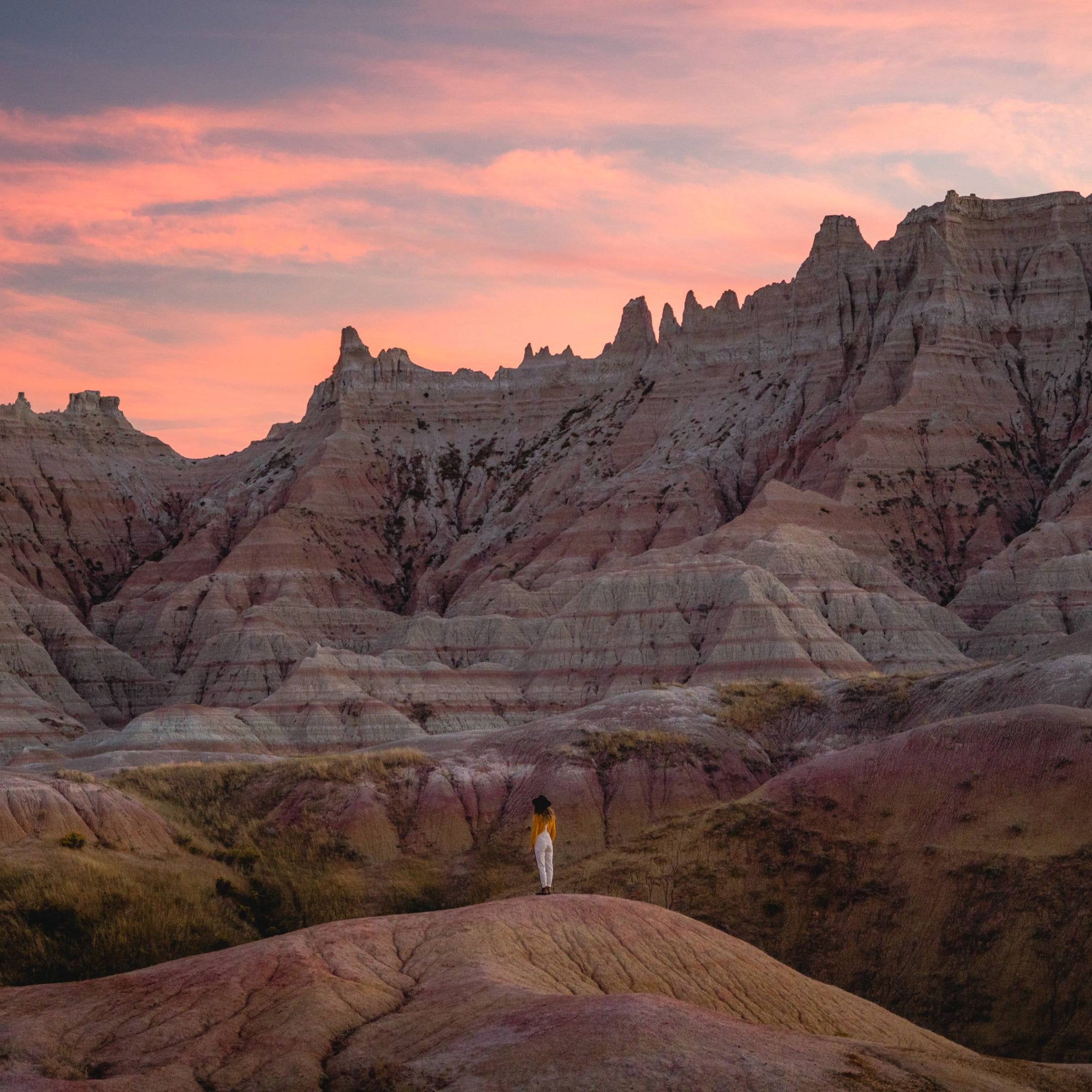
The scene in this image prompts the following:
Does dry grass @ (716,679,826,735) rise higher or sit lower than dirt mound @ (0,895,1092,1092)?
higher

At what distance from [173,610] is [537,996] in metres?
169

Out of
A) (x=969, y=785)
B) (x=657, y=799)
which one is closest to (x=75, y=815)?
(x=657, y=799)

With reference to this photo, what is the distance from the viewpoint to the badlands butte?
34.8m

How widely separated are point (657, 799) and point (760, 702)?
14017 millimetres

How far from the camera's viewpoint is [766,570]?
5787 inches

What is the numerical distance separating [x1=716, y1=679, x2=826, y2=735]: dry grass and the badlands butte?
13.9 inches

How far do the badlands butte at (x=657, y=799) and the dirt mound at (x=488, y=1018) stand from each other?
10 centimetres

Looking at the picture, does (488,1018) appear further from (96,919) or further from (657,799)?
(657,799)

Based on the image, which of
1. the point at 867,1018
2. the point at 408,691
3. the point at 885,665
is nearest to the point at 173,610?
the point at 408,691

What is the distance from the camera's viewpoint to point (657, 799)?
75.0 meters

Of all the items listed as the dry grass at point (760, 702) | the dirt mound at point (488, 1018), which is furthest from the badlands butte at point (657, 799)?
the dry grass at point (760, 702)

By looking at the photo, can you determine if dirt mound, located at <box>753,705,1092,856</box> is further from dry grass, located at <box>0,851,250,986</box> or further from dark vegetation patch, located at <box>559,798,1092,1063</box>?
dry grass, located at <box>0,851,250,986</box>

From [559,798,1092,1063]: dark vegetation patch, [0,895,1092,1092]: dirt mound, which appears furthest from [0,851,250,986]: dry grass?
[0,895,1092,1092]: dirt mound

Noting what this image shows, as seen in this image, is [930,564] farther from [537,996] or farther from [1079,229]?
[537,996]
